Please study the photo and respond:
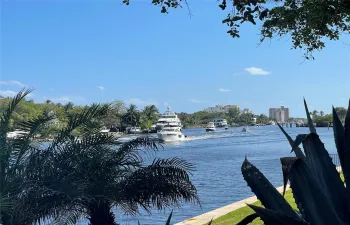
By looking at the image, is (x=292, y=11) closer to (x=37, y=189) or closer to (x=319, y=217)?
(x=37, y=189)

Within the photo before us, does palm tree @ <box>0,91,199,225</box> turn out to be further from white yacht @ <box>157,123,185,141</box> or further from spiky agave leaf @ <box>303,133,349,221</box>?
white yacht @ <box>157,123,185,141</box>

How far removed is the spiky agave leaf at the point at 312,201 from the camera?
1.62 meters

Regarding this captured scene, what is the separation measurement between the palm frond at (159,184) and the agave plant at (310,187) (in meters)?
4.88

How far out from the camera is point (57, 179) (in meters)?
5.02

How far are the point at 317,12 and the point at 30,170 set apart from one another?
4.01 m

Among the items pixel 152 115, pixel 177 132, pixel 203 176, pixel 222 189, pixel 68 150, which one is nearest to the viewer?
pixel 68 150

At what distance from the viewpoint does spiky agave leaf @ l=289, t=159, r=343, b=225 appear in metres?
1.62

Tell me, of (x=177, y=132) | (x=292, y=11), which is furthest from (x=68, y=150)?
(x=177, y=132)

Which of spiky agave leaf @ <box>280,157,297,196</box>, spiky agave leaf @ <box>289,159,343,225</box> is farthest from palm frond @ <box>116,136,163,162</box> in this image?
spiky agave leaf @ <box>280,157,297,196</box>

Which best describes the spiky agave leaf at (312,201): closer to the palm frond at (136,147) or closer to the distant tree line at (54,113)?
the distant tree line at (54,113)

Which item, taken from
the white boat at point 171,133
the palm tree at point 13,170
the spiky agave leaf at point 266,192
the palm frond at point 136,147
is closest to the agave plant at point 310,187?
the spiky agave leaf at point 266,192

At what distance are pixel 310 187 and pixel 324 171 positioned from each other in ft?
0.74

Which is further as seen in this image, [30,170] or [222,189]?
[222,189]

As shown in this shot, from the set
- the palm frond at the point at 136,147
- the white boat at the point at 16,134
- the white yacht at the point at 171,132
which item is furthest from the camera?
the white yacht at the point at 171,132
